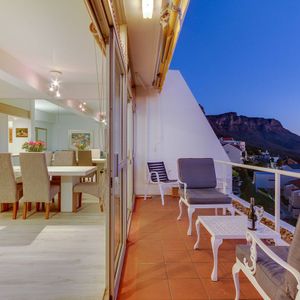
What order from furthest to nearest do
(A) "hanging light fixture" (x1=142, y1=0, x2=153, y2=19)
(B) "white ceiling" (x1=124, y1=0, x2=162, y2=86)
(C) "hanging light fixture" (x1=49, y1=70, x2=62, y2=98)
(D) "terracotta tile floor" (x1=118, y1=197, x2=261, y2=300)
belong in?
1. (C) "hanging light fixture" (x1=49, y1=70, x2=62, y2=98)
2. (B) "white ceiling" (x1=124, y1=0, x2=162, y2=86)
3. (A) "hanging light fixture" (x1=142, y1=0, x2=153, y2=19)
4. (D) "terracotta tile floor" (x1=118, y1=197, x2=261, y2=300)

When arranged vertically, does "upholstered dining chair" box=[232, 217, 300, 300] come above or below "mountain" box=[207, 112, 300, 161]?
below

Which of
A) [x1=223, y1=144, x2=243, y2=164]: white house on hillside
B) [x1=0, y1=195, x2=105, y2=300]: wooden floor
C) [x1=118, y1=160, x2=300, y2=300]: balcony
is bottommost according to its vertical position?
[x1=0, y1=195, x2=105, y2=300]: wooden floor

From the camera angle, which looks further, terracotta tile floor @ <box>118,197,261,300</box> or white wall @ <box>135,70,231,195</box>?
white wall @ <box>135,70,231,195</box>

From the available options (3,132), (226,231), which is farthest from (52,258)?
(3,132)

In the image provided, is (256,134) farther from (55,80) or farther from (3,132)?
(3,132)

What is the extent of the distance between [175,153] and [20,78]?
334cm

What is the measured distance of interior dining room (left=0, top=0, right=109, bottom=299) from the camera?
2230 millimetres

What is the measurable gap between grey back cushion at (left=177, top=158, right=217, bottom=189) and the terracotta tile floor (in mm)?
725

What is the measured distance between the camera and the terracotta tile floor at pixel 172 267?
1.96 metres

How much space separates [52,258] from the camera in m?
2.55

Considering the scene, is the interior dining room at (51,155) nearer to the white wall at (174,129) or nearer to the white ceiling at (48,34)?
the white ceiling at (48,34)

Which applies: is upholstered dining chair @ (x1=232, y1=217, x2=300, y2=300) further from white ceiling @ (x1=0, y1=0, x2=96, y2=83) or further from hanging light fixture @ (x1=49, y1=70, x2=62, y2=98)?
hanging light fixture @ (x1=49, y1=70, x2=62, y2=98)

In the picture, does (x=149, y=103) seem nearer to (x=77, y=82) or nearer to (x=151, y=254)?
(x=77, y=82)

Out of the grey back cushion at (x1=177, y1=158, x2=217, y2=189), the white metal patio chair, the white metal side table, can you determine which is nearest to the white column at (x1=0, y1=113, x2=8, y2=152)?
the white metal patio chair
